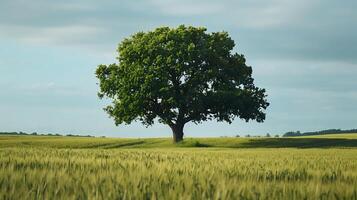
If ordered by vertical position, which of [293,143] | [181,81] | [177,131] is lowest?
[293,143]

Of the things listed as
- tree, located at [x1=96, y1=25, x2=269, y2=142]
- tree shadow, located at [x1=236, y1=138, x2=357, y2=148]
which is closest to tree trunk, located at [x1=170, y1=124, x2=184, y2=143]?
Result: tree, located at [x1=96, y1=25, x2=269, y2=142]

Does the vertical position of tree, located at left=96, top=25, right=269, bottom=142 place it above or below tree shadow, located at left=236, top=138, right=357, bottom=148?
above

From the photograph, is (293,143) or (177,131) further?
(177,131)

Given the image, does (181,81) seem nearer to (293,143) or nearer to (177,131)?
(177,131)

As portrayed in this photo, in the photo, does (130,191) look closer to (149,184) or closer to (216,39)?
(149,184)

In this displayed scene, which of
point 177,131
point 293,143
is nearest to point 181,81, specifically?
point 177,131

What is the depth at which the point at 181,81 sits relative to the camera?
5825 centimetres

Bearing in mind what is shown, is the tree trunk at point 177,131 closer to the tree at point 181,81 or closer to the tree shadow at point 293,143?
the tree at point 181,81

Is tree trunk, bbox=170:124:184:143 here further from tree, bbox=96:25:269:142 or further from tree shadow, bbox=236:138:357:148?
tree shadow, bbox=236:138:357:148

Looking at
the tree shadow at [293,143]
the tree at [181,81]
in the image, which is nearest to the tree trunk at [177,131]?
the tree at [181,81]

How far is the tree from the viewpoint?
2185 inches

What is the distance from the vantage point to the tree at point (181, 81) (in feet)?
182

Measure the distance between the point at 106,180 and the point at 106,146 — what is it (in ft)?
186

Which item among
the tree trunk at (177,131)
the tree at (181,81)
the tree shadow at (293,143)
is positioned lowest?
the tree shadow at (293,143)
